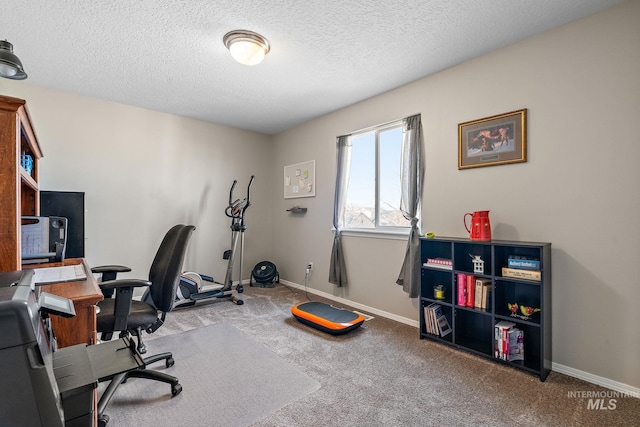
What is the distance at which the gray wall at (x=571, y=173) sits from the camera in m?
1.90

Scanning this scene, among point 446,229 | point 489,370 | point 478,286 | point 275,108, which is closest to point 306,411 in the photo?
point 489,370

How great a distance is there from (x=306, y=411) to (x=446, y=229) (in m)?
1.94

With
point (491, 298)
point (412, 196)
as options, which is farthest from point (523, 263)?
point (412, 196)

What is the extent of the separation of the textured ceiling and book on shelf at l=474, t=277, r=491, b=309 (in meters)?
1.91

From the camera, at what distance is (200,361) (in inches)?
91.0

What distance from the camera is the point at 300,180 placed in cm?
446

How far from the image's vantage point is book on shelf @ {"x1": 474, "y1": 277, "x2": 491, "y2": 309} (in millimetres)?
2346

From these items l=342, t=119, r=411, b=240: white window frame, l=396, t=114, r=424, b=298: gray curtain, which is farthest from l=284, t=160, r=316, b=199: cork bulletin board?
l=396, t=114, r=424, b=298: gray curtain

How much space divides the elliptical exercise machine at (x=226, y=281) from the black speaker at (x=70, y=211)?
110 centimetres

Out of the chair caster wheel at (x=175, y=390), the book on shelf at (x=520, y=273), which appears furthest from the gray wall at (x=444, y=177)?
the chair caster wheel at (x=175, y=390)

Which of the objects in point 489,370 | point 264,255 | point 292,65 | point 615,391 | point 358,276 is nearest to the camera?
point 615,391

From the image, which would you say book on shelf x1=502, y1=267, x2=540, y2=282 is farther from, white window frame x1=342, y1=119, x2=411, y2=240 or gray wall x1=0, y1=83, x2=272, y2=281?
gray wall x1=0, y1=83, x2=272, y2=281

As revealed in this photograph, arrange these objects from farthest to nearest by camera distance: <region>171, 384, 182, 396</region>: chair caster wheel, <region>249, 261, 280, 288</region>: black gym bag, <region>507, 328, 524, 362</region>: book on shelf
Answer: <region>249, 261, 280, 288</region>: black gym bag
<region>507, 328, 524, 362</region>: book on shelf
<region>171, 384, 182, 396</region>: chair caster wheel

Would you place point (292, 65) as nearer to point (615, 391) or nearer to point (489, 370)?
point (489, 370)
